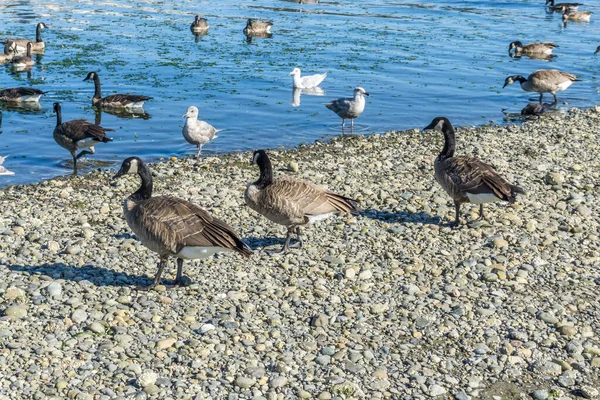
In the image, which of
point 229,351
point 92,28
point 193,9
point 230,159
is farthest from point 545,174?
point 193,9

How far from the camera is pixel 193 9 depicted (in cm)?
4944

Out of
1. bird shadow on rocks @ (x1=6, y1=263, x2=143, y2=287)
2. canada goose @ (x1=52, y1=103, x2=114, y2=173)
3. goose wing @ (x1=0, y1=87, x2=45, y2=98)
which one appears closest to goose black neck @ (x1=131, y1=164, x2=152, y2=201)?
bird shadow on rocks @ (x1=6, y1=263, x2=143, y2=287)

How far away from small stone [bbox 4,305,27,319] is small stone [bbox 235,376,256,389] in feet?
9.93

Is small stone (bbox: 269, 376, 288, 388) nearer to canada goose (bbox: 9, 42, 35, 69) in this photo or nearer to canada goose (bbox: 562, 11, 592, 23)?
canada goose (bbox: 9, 42, 35, 69)

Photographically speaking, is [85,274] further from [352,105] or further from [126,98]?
[126,98]

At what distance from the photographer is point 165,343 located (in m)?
8.50

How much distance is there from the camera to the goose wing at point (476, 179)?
11898mm

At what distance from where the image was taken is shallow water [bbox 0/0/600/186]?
825 inches


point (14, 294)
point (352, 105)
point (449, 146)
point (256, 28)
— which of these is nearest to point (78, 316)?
point (14, 294)

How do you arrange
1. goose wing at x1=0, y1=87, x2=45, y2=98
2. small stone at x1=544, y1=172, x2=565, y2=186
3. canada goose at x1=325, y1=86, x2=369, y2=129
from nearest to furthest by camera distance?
small stone at x1=544, y1=172, x2=565, y2=186, canada goose at x1=325, y1=86, x2=369, y2=129, goose wing at x1=0, y1=87, x2=45, y2=98

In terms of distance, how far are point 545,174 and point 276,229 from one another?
633cm

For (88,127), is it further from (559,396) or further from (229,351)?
(559,396)

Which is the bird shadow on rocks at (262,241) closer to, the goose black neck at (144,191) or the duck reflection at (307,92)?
the goose black neck at (144,191)

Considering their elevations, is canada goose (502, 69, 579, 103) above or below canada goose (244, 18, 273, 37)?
below
